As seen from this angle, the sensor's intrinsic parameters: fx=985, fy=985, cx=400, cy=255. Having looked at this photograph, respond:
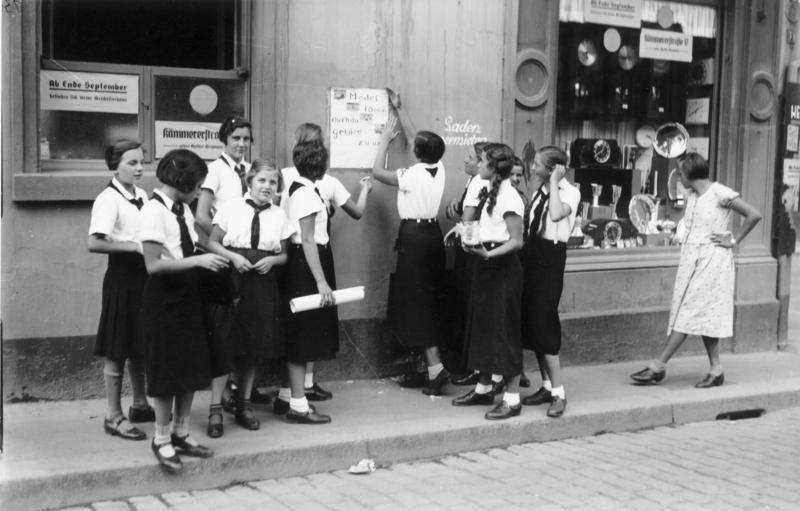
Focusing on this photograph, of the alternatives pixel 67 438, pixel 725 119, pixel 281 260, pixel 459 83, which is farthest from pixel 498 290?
pixel 725 119

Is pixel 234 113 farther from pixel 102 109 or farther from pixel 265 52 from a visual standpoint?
pixel 102 109

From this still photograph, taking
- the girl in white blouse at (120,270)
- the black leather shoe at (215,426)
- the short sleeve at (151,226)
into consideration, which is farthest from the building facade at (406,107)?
the short sleeve at (151,226)

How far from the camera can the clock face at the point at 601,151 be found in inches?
356

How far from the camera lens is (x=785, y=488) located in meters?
5.48

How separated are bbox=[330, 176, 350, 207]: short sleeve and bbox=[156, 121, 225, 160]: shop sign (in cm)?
97

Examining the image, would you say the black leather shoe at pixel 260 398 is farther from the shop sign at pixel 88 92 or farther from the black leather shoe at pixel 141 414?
the shop sign at pixel 88 92

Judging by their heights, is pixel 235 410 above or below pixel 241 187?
below

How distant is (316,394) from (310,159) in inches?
66.6

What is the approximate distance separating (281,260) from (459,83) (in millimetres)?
2619

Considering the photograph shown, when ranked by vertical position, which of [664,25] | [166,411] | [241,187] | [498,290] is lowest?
[166,411]

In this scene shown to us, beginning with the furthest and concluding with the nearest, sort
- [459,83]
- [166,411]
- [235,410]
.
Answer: [459,83] → [235,410] → [166,411]

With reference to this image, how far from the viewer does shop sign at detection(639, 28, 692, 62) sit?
30.0 ft

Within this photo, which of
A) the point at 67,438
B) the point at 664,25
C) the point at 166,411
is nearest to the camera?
the point at 166,411

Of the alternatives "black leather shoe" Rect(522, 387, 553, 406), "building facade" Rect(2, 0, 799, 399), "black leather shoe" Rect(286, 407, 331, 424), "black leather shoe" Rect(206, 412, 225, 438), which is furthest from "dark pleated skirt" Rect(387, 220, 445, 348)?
"black leather shoe" Rect(206, 412, 225, 438)
